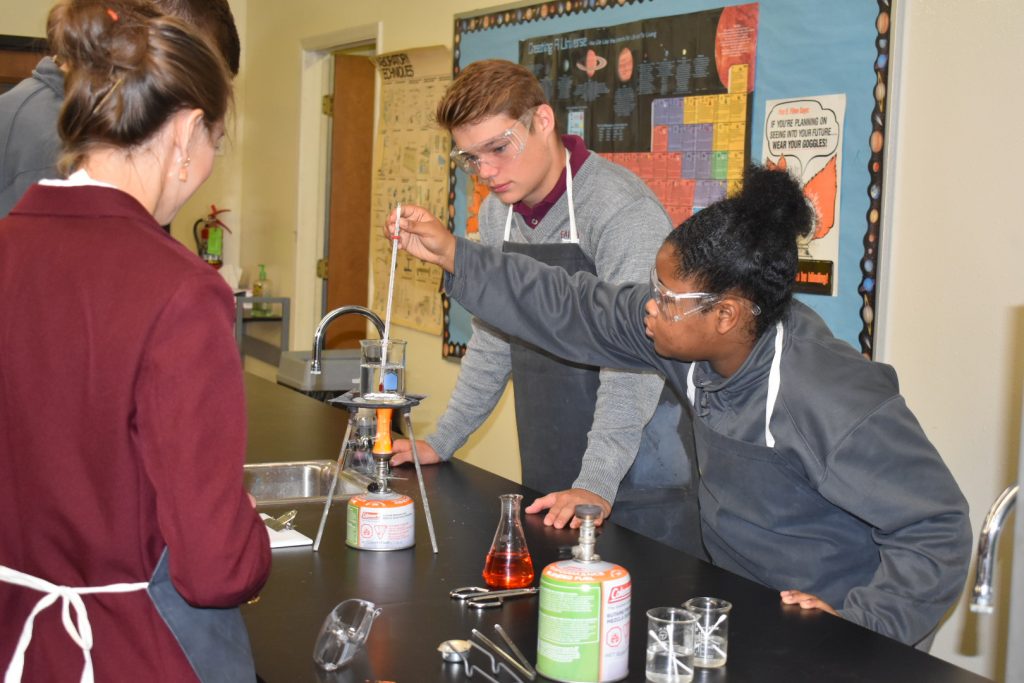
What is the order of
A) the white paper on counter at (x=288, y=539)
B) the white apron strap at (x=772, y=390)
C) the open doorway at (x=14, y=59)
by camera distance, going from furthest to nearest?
the open doorway at (x=14, y=59)
the white paper on counter at (x=288, y=539)
the white apron strap at (x=772, y=390)

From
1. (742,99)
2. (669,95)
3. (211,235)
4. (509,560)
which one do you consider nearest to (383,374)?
(509,560)

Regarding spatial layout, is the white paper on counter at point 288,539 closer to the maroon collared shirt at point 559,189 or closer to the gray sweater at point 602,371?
the gray sweater at point 602,371

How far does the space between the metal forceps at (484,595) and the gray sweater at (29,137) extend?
3.47 ft

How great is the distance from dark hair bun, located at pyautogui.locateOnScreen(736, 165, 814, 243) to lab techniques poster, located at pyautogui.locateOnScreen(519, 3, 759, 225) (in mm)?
1443

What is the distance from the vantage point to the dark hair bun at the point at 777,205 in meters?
1.69

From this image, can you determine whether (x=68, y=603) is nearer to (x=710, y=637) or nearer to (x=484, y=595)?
(x=484, y=595)

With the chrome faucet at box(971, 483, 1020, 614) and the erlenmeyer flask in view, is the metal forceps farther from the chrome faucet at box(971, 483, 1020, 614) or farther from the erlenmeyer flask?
the chrome faucet at box(971, 483, 1020, 614)

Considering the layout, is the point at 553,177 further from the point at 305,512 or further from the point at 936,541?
the point at 936,541

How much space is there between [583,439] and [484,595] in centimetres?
96

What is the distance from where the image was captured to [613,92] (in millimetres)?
3742

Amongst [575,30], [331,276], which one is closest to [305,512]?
[575,30]

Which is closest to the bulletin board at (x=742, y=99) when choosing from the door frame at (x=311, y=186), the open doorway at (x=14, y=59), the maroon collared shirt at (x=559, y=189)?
the maroon collared shirt at (x=559, y=189)

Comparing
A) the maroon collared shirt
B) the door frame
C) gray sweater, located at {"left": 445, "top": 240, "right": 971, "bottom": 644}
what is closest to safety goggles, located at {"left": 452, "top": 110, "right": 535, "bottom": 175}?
the maroon collared shirt

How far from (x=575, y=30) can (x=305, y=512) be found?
8.13 ft
